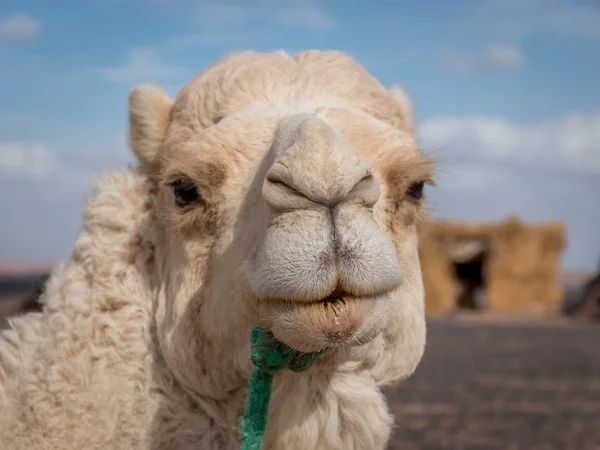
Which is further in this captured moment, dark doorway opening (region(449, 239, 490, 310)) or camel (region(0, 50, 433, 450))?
dark doorway opening (region(449, 239, 490, 310))

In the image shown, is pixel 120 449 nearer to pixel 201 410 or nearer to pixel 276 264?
pixel 201 410

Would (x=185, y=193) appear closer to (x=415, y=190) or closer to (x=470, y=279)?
(x=415, y=190)

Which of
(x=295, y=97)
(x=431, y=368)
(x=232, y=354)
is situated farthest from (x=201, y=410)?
(x=431, y=368)

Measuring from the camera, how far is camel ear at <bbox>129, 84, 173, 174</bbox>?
357cm

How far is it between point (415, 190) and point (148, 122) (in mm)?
1108

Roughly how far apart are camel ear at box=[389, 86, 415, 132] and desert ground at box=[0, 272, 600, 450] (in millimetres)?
5379

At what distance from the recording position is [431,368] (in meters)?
20.1

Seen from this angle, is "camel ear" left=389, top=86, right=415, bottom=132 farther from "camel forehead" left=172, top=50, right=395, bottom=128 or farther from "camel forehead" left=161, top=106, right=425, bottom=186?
"camel forehead" left=161, top=106, right=425, bottom=186

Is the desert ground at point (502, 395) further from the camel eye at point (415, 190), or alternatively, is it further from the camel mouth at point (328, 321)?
the camel mouth at point (328, 321)

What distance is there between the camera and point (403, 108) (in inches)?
155

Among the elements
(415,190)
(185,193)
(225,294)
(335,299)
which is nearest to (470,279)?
(415,190)

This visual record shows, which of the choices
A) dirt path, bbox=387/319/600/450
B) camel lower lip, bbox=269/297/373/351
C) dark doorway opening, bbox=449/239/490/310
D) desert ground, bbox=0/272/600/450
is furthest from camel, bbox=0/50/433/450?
dark doorway opening, bbox=449/239/490/310

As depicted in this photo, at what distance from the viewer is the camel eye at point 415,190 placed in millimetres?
3326

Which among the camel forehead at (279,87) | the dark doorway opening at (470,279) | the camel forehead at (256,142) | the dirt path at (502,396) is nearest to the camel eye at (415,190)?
the camel forehead at (256,142)
